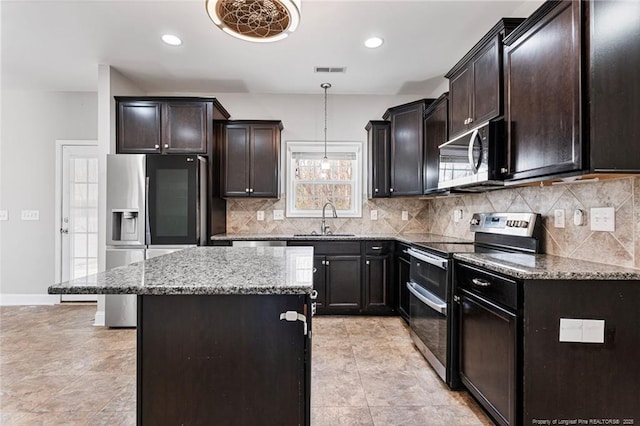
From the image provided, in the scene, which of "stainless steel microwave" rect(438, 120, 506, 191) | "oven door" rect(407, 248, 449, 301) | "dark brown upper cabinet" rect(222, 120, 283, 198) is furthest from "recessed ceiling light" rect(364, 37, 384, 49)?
"oven door" rect(407, 248, 449, 301)

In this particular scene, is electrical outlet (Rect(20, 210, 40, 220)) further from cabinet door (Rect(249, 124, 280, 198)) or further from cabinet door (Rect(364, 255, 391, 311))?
cabinet door (Rect(364, 255, 391, 311))

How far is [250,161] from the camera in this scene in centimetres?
397

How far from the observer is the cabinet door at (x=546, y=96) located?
151 cm

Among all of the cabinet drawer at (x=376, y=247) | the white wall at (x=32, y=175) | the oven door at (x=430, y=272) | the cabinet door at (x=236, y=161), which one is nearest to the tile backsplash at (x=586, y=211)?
the oven door at (x=430, y=272)

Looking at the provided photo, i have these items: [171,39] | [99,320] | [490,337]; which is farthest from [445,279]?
[99,320]

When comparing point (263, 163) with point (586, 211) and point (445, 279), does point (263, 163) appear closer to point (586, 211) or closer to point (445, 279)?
point (445, 279)

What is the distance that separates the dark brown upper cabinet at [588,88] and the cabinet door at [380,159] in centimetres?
233

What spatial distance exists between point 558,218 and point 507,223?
369mm

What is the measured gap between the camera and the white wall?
4.32 m

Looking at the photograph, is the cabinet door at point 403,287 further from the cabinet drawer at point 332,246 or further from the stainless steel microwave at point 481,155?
the stainless steel microwave at point 481,155

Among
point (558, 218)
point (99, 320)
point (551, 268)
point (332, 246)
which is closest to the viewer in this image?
point (551, 268)

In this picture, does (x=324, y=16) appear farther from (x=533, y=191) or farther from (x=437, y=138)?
(x=533, y=191)

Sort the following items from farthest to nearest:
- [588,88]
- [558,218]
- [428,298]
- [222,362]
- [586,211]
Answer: [428,298] → [558,218] → [586,211] → [588,88] → [222,362]

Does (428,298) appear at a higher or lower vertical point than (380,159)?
lower
